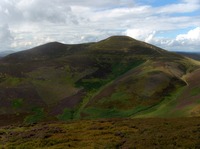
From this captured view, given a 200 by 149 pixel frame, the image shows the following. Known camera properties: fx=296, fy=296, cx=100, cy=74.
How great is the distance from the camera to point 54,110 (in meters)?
100

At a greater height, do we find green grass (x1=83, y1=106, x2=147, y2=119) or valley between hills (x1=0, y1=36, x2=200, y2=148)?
valley between hills (x1=0, y1=36, x2=200, y2=148)

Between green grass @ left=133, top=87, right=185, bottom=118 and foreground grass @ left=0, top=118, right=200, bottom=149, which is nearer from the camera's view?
foreground grass @ left=0, top=118, right=200, bottom=149

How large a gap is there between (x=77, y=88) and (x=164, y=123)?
82.5 meters

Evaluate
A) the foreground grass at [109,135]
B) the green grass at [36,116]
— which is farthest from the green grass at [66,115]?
the foreground grass at [109,135]

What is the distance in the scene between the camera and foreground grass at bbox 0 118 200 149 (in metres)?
36.5

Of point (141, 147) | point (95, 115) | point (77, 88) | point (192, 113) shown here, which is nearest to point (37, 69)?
point (77, 88)

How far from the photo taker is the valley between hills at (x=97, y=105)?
41.1 meters

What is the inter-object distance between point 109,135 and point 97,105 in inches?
2096

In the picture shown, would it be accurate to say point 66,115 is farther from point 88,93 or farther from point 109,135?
point 109,135

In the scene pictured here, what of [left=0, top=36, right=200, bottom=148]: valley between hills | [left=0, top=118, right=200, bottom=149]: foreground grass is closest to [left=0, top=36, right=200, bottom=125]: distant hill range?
[left=0, top=36, right=200, bottom=148]: valley between hills

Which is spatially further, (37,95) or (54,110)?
(37,95)

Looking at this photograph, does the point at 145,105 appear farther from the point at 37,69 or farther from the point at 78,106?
the point at 37,69

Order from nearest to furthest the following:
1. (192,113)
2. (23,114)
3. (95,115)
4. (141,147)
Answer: (141,147), (192,113), (95,115), (23,114)

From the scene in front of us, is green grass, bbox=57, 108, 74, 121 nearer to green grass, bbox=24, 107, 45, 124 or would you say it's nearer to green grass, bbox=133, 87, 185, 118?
green grass, bbox=24, 107, 45, 124
